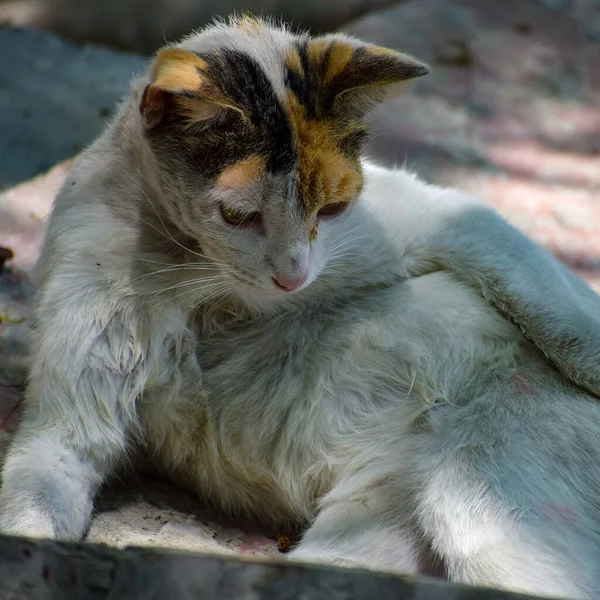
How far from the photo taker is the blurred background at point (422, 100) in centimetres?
336

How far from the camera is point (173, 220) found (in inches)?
83.2

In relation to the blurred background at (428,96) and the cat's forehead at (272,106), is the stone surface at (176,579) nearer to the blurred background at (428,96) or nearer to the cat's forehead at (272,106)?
Answer: the cat's forehead at (272,106)

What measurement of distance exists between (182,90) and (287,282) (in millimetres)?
Answer: 451

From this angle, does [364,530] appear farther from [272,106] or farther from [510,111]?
[510,111]

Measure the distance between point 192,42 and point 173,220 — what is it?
42 centimetres

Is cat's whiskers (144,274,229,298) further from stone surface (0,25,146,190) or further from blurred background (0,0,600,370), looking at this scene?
stone surface (0,25,146,190)

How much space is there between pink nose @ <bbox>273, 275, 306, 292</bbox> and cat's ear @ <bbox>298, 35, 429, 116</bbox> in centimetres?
39

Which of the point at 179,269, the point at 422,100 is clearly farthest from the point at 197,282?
the point at 422,100

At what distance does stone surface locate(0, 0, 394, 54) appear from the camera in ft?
15.0

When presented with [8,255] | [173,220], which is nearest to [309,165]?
[173,220]

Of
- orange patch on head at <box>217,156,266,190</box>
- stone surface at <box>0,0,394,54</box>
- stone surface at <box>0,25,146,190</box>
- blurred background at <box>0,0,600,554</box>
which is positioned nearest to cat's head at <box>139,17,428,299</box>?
orange patch on head at <box>217,156,266,190</box>

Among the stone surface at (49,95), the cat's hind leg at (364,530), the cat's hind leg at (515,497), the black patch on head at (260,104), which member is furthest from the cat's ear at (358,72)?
the stone surface at (49,95)

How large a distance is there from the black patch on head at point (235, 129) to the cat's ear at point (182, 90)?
0.06ft

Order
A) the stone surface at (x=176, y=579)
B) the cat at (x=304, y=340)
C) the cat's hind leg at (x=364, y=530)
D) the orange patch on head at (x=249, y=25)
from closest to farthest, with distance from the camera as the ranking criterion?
the stone surface at (x=176, y=579) < the cat at (x=304, y=340) < the cat's hind leg at (x=364, y=530) < the orange patch on head at (x=249, y=25)
